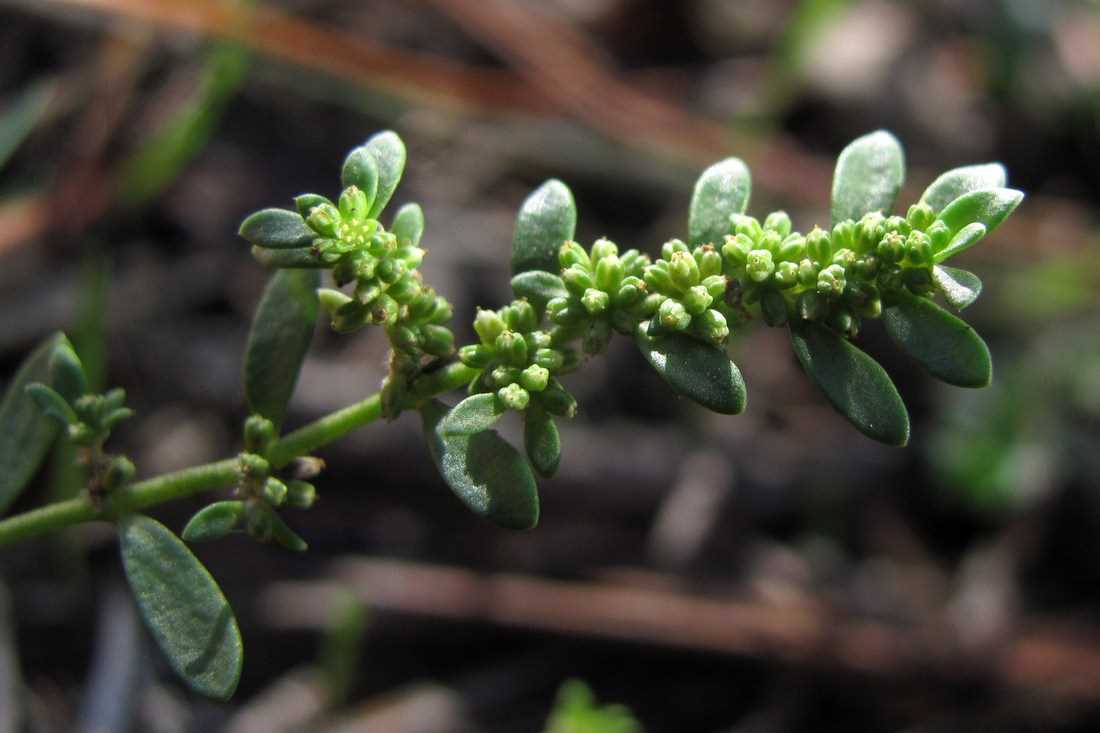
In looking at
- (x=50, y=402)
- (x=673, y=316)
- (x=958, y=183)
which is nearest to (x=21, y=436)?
(x=50, y=402)

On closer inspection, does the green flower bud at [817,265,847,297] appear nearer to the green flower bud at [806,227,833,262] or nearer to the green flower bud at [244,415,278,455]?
the green flower bud at [806,227,833,262]

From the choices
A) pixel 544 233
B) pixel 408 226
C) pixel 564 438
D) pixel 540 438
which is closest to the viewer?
pixel 540 438

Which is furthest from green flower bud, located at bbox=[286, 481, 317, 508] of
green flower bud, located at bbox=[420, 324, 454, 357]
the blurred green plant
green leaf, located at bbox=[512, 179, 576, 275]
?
green leaf, located at bbox=[512, 179, 576, 275]

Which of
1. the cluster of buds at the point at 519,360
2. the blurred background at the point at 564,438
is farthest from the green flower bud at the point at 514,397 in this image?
the blurred background at the point at 564,438

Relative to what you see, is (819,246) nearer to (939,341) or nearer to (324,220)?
(939,341)

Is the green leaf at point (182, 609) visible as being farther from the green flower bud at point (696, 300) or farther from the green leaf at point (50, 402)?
the green flower bud at point (696, 300)

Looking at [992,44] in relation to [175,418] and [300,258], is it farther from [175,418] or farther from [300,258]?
[300,258]
